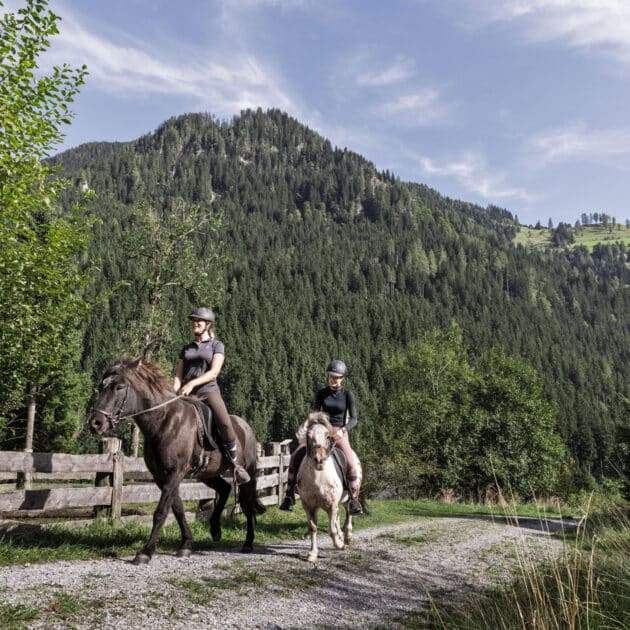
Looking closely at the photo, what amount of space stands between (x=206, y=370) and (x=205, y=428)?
92 centimetres

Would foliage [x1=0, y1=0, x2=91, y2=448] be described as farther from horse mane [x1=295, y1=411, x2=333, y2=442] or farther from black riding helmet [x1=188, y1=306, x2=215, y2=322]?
horse mane [x1=295, y1=411, x2=333, y2=442]

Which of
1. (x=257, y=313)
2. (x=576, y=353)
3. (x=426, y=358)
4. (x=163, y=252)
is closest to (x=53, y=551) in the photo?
(x=163, y=252)

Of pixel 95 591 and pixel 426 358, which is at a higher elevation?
pixel 426 358

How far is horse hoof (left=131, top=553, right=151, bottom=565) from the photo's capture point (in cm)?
650

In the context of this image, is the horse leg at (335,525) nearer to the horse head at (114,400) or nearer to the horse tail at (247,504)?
the horse tail at (247,504)

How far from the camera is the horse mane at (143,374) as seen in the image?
23.5 ft

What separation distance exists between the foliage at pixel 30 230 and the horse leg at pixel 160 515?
18.1ft

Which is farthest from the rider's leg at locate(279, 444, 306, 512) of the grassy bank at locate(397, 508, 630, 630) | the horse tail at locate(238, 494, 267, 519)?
the grassy bank at locate(397, 508, 630, 630)

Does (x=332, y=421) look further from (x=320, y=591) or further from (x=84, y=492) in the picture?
(x=84, y=492)

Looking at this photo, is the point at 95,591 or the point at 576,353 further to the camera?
the point at 576,353

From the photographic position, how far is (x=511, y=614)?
4.76 metres

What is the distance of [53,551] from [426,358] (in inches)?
1711

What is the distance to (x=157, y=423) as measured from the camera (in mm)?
7270

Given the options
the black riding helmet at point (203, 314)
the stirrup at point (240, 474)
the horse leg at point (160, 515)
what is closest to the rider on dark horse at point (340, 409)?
the stirrup at point (240, 474)
